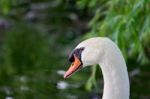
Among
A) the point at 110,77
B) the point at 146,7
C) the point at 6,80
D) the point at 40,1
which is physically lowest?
the point at 110,77

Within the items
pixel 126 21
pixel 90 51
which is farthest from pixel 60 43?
pixel 90 51

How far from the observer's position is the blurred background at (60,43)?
20.0ft

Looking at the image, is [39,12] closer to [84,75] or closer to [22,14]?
[22,14]

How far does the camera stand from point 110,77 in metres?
3.67

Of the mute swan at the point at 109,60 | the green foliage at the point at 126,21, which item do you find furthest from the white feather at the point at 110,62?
the green foliage at the point at 126,21

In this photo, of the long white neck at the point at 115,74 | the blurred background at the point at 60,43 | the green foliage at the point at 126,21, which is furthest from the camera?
the blurred background at the point at 60,43

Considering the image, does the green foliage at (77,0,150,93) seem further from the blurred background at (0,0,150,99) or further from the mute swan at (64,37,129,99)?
the mute swan at (64,37,129,99)

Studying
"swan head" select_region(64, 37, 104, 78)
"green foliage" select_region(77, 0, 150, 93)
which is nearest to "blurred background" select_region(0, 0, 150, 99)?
"green foliage" select_region(77, 0, 150, 93)

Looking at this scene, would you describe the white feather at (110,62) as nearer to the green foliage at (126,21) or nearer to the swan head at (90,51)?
the swan head at (90,51)

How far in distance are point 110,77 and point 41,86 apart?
4738 millimetres

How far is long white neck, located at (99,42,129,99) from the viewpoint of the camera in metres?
3.62

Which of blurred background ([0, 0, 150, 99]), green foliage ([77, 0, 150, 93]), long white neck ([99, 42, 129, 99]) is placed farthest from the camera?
blurred background ([0, 0, 150, 99])

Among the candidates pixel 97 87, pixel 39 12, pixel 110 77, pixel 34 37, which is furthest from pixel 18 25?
pixel 110 77

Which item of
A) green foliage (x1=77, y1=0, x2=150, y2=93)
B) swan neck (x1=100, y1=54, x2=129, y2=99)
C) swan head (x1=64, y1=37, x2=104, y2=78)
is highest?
green foliage (x1=77, y1=0, x2=150, y2=93)
